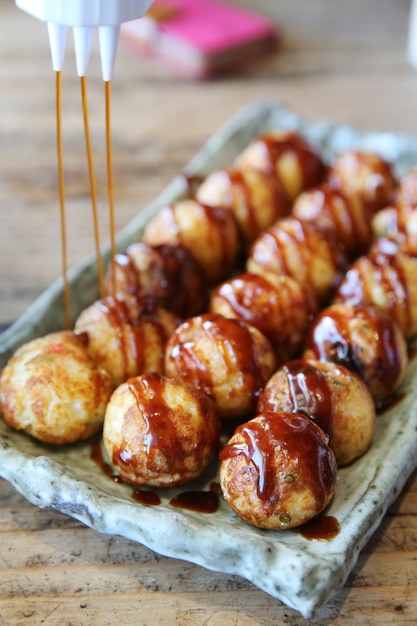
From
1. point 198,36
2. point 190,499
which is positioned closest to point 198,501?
point 190,499

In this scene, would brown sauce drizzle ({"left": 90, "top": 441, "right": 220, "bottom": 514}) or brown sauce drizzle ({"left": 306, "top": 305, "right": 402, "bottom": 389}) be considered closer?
brown sauce drizzle ({"left": 90, "top": 441, "right": 220, "bottom": 514})

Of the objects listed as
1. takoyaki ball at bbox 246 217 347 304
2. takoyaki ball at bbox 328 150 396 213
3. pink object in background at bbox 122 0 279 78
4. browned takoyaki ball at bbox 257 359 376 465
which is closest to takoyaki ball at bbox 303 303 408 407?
browned takoyaki ball at bbox 257 359 376 465

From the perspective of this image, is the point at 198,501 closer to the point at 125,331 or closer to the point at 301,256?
the point at 125,331

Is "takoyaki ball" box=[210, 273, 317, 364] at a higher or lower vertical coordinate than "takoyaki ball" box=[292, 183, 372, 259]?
lower

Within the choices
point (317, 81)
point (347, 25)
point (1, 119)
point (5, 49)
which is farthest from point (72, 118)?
point (347, 25)

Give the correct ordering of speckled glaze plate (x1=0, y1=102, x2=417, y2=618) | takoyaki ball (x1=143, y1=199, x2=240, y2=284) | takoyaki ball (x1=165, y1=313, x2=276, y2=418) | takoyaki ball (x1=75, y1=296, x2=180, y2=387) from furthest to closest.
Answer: takoyaki ball (x1=143, y1=199, x2=240, y2=284)
takoyaki ball (x1=75, y1=296, x2=180, y2=387)
takoyaki ball (x1=165, y1=313, x2=276, y2=418)
speckled glaze plate (x1=0, y1=102, x2=417, y2=618)

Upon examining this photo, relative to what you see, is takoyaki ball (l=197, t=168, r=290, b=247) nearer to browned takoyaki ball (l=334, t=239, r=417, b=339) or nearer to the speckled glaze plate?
browned takoyaki ball (l=334, t=239, r=417, b=339)

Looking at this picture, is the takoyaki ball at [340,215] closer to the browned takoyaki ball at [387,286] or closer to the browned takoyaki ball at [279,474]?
the browned takoyaki ball at [387,286]
